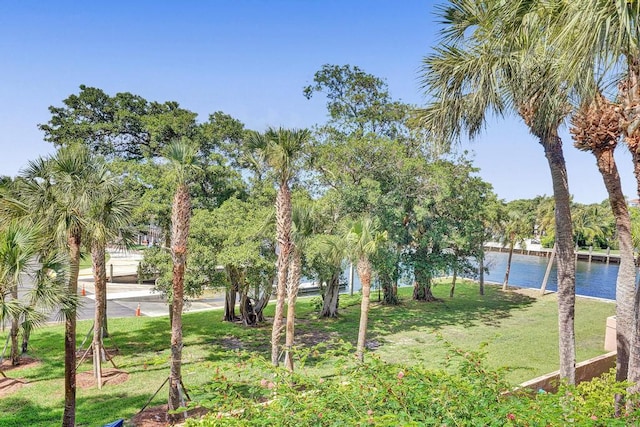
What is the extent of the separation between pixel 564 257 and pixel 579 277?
43.4m

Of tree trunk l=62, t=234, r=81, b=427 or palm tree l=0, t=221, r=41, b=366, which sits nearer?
palm tree l=0, t=221, r=41, b=366

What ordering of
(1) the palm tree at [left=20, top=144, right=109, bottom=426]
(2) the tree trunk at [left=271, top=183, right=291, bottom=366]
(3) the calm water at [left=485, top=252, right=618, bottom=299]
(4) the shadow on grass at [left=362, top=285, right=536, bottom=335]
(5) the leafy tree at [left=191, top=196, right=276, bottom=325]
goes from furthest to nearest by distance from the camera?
(3) the calm water at [left=485, top=252, right=618, bottom=299], (4) the shadow on grass at [left=362, top=285, right=536, bottom=335], (5) the leafy tree at [left=191, top=196, right=276, bottom=325], (2) the tree trunk at [left=271, top=183, right=291, bottom=366], (1) the palm tree at [left=20, top=144, right=109, bottom=426]

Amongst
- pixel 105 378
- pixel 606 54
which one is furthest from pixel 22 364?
pixel 606 54

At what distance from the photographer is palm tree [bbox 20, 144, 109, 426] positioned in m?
7.43

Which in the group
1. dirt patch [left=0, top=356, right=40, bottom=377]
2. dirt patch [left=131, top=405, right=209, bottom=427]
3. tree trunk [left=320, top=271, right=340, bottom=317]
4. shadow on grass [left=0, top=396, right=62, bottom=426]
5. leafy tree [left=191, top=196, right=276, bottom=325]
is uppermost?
leafy tree [left=191, top=196, right=276, bottom=325]

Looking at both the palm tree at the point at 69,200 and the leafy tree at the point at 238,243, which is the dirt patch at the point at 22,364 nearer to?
the leafy tree at the point at 238,243

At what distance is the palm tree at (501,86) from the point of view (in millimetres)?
5637

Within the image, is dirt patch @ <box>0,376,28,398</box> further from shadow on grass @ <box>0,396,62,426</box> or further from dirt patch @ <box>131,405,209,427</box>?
dirt patch @ <box>131,405,209,427</box>

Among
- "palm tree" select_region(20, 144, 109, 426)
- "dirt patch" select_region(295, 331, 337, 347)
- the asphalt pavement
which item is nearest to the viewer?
"palm tree" select_region(20, 144, 109, 426)

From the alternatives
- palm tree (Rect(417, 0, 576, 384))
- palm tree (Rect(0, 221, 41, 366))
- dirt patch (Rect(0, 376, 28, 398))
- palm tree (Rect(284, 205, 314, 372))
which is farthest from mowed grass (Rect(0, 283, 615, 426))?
palm tree (Rect(417, 0, 576, 384))

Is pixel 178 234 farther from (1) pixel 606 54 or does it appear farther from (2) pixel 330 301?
(2) pixel 330 301

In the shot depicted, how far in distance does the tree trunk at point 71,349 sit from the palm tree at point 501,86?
7.11 m

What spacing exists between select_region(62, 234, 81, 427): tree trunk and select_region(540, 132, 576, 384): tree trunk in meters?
8.90

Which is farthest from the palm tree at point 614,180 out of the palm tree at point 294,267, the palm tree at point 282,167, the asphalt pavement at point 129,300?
the asphalt pavement at point 129,300
